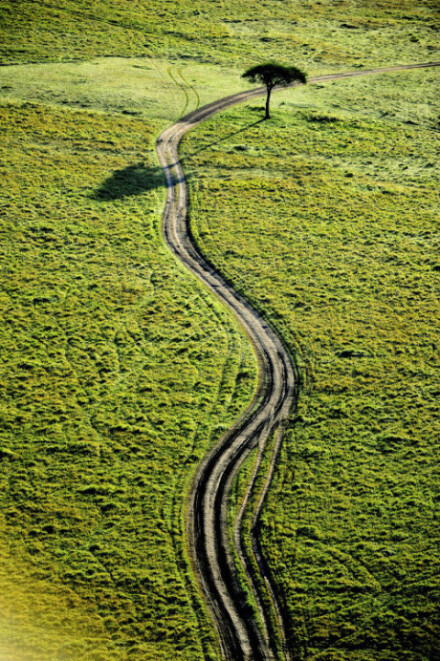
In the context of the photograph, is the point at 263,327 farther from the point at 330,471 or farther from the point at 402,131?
the point at 402,131

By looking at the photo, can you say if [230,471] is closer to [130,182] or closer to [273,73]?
[130,182]

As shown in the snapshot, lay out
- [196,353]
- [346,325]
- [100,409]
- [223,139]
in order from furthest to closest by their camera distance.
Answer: [223,139], [346,325], [196,353], [100,409]

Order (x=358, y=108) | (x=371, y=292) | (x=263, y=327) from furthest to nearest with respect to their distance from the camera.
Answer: (x=358, y=108) < (x=371, y=292) < (x=263, y=327)

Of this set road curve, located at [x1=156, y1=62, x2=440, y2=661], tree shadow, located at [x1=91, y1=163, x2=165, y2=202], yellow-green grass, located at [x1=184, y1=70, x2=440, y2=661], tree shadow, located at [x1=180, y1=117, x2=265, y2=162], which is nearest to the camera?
road curve, located at [x1=156, y1=62, x2=440, y2=661]

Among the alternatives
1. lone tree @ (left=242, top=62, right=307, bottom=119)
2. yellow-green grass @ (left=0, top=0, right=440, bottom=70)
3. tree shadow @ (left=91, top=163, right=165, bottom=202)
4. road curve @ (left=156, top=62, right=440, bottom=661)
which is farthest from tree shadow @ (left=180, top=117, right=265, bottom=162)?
yellow-green grass @ (left=0, top=0, right=440, bottom=70)

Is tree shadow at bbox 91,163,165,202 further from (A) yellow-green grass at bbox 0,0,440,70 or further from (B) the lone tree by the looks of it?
(A) yellow-green grass at bbox 0,0,440,70

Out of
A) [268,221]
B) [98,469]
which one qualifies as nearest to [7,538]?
[98,469]

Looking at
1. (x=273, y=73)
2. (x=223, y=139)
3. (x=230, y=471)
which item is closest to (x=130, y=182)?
(x=223, y=139)
